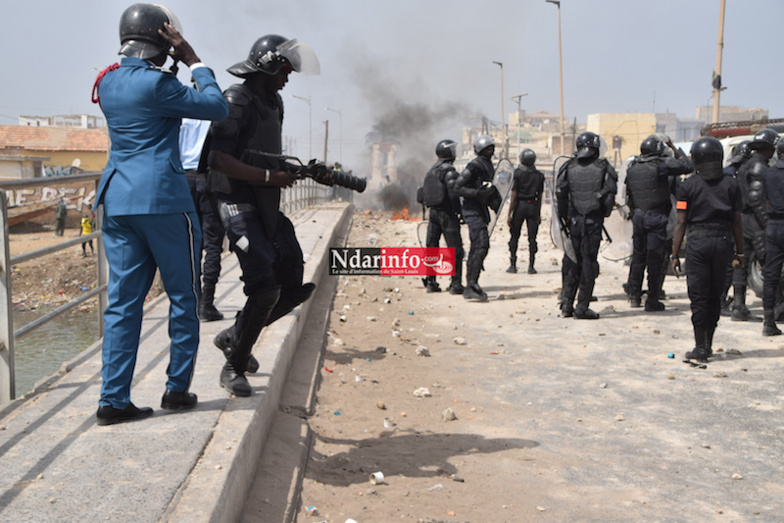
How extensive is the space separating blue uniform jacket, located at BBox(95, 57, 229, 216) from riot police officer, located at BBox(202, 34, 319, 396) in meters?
0.47

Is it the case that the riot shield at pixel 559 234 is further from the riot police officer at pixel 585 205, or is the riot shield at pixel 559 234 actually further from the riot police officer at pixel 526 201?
the riot police officer at pixel 526 201

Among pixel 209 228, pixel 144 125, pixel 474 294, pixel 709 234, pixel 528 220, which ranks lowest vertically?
pixel 474 294

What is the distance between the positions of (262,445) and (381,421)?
118 centimetres

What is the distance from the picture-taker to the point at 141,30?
3.45 metres

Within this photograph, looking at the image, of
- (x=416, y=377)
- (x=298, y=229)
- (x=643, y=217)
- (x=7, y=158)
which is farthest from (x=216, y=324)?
(x=7, y=158)

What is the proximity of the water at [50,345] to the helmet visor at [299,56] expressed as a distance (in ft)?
25.5

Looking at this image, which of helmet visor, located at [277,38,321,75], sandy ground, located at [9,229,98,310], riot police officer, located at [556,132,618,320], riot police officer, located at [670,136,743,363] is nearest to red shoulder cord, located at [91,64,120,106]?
helmet visor, located at [277,38,321,75]

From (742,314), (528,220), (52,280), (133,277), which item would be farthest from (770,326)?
(52,280)

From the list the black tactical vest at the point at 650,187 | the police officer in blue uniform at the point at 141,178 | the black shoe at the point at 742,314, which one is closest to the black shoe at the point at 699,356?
the black shoe at the point at 742,314

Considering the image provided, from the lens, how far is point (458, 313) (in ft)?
29.8

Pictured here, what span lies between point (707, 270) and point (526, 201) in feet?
20.2

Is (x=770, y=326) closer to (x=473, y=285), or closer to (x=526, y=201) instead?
(x=473, y=285)

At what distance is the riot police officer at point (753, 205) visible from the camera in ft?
25.7

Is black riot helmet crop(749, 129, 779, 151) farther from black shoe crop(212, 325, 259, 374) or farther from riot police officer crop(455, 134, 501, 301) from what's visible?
black shoe crop(212, 325, 259, 374)
